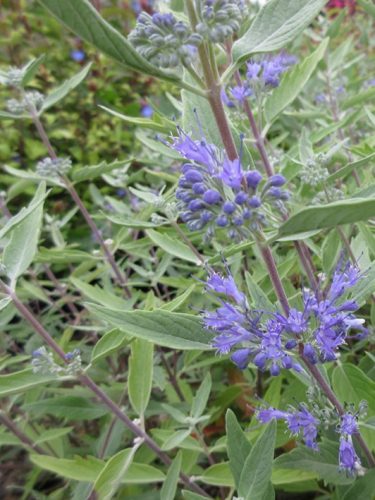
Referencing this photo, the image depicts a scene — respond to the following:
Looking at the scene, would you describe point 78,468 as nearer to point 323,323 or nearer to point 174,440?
point 174,440

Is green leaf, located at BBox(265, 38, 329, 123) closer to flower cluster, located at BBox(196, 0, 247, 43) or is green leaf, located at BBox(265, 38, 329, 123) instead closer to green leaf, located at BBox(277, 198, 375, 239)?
flower cluster, located at BBox(196, 0, 247, 43)

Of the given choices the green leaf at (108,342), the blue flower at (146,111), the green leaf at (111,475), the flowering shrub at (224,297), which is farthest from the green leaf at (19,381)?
the blue flower at (146,111)

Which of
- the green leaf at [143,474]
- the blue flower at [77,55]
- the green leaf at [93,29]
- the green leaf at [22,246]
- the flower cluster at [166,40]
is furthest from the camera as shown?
the blue flower at [77,55]

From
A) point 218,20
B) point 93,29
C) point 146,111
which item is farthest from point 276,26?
point 146,111

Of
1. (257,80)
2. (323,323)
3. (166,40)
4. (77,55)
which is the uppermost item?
(77,55)

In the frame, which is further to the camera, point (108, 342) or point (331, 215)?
point (108, 342)

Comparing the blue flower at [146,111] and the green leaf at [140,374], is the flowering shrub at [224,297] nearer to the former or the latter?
the green leaf at [140,374]

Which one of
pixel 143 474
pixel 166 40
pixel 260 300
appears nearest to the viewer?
pixel 166 40
